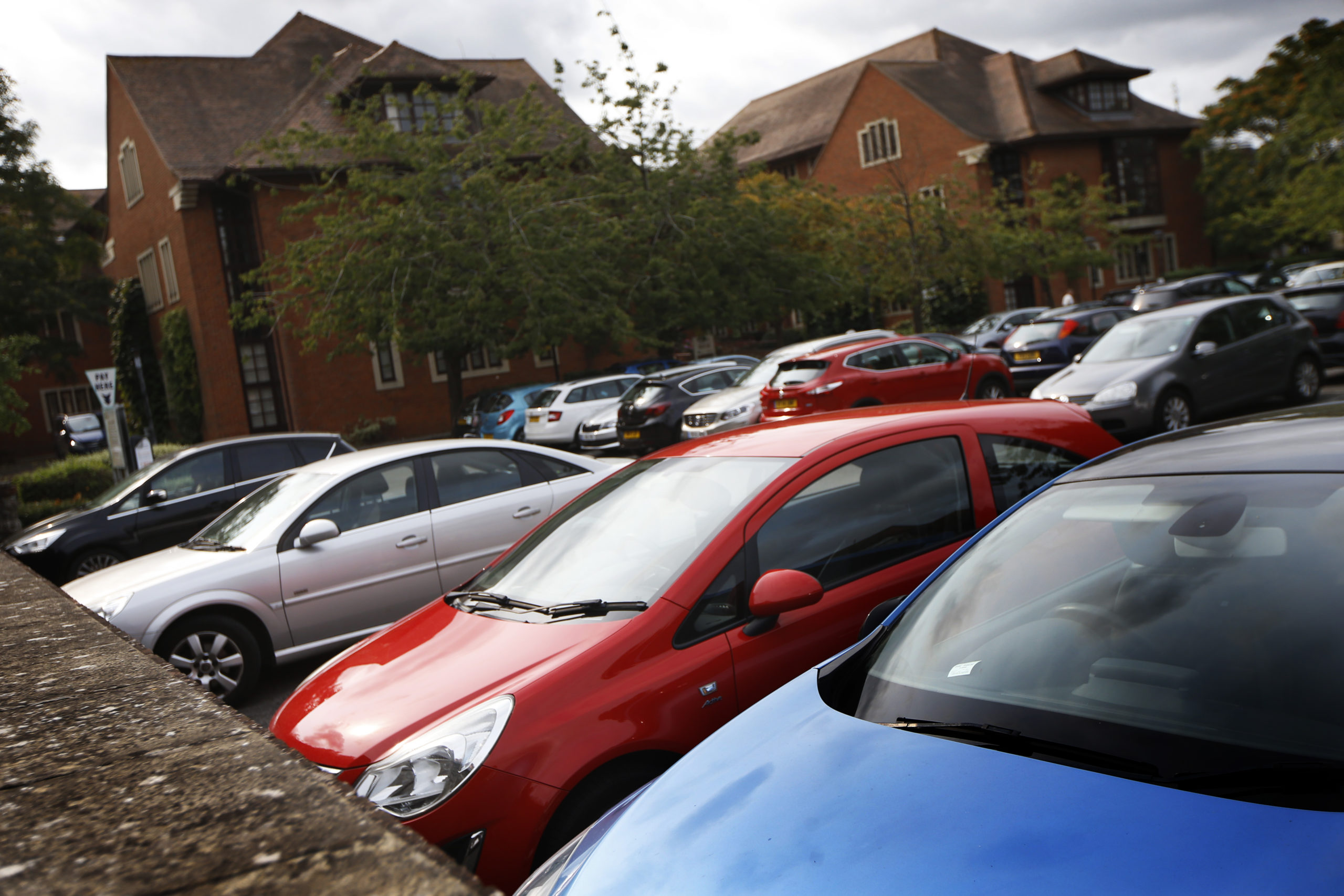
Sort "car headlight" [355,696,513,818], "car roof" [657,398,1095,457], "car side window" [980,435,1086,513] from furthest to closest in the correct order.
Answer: "car side window" [980,435,1086,513] → "car roof" [657,398,1095,457] → "car headlight" [355,696,513,818]

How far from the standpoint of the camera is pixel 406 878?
3.79 feet

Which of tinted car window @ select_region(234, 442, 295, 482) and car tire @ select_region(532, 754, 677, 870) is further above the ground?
tinted car window @ select_region(234, 442, 295, 482)

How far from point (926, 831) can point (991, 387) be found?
15846 mm

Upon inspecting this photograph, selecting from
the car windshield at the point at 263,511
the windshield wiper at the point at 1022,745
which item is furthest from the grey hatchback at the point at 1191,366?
the windshield wiper at the point at 1022,745

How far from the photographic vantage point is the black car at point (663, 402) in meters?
18.3

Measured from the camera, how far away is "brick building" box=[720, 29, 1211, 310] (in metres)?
44.4

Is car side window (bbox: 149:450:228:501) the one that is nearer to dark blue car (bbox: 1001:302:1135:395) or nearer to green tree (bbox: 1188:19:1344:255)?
dark blue car (bbox: 1001:302:1135:395)

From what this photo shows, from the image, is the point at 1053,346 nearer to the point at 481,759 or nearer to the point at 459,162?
the point at 459,162

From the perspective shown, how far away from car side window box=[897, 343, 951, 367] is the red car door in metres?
12.0

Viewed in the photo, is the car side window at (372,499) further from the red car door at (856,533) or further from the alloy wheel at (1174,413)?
the alloy wheel at (1174,413)

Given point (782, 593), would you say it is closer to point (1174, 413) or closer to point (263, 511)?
point (263, 511)

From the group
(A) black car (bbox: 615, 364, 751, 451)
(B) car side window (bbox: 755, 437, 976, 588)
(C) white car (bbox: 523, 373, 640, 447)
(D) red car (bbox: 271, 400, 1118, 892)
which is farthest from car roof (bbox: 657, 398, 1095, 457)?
(C) white car (bbox: 523, 373, 640, 447)

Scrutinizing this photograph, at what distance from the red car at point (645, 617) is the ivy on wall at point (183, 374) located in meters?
29.6

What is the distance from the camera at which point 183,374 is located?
30.5 meters
